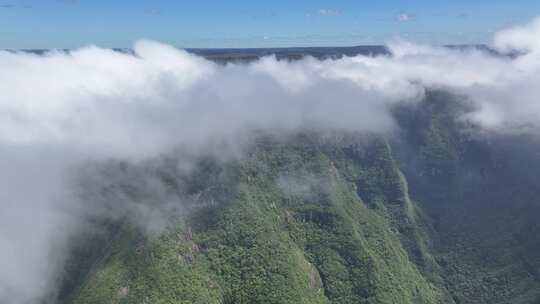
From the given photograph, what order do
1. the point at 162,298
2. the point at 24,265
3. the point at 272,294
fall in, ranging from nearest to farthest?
the point at 162,298
the point at 272,294
the point at 24,265

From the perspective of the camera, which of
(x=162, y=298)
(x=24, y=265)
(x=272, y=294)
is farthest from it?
(x=24, y=265)

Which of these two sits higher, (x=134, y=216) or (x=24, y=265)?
(x=134, y=216)

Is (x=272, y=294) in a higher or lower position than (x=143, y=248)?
lower

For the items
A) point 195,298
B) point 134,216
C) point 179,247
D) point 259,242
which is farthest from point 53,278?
point 259,242

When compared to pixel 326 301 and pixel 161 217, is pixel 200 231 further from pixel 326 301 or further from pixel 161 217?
pixel 326 301

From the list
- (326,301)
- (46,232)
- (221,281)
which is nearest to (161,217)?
(221,281)

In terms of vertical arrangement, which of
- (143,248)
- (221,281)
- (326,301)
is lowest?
(326,301)

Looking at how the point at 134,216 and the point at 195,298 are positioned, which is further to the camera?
the point at 134,216

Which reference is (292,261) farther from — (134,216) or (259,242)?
(134,216)

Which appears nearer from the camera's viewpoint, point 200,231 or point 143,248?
point 143,248
